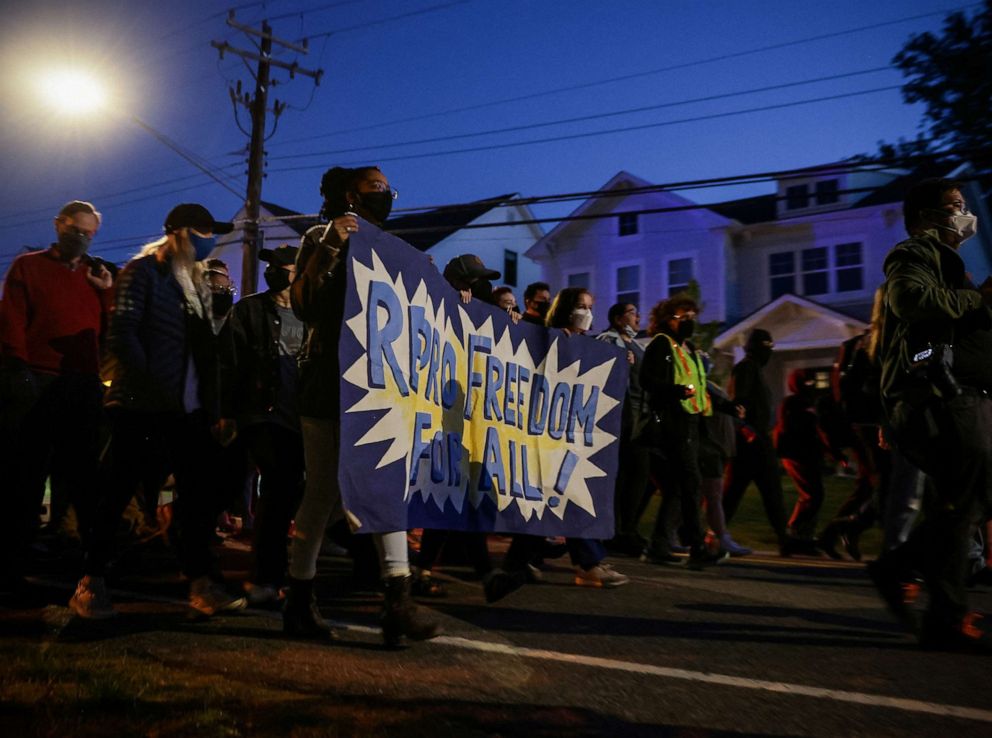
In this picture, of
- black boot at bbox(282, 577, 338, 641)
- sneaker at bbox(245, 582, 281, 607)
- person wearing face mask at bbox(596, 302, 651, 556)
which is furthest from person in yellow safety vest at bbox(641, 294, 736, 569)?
black boot at bbox(282, 577, 338, 641)

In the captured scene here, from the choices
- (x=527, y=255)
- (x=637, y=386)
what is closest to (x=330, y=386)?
(x=637, y=386)

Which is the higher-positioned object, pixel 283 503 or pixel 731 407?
pixel 731 407

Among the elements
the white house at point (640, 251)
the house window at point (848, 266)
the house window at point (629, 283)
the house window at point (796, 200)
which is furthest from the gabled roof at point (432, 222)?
the house window at point (848, 266)

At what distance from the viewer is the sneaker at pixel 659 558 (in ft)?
24.6

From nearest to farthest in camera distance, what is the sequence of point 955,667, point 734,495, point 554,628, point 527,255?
point 955,667
point 554,628
point 734,495
point 527,255

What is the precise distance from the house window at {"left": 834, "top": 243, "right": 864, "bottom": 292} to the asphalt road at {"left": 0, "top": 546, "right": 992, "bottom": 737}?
77.4 feet

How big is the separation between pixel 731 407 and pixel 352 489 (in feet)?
16.0

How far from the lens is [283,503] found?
4848 mm

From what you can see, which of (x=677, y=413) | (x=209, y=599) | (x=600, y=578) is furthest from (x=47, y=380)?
(x=677, y=413)

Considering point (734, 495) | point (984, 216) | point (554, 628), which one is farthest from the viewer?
point (984, 216)

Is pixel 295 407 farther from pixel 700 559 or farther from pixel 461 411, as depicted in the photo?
pixel 700 559

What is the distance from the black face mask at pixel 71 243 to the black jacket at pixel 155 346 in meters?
0.90

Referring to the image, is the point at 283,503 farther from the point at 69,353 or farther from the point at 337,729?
the point at 337,729

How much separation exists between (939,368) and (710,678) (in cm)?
159
